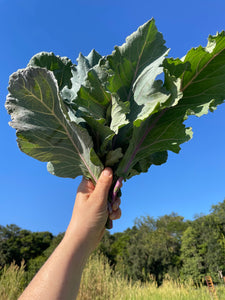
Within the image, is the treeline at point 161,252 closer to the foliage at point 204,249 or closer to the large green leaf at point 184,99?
the foliage at point 204,249

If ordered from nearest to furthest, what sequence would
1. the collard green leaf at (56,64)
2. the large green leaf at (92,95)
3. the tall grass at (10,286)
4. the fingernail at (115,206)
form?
the large green leaf at (92,95)
the fingernail at (115,206)
the collard green leaf at (56,64)
the tall grass at (10,286)

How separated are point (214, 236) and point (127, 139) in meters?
25.9

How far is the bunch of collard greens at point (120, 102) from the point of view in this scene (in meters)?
1.62

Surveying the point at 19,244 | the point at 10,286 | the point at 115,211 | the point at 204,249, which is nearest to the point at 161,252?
the point at 204,249

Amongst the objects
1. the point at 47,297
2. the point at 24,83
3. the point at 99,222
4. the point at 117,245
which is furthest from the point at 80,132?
the point at 117,245

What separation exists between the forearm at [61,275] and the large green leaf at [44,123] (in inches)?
22.5

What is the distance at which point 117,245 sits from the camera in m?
28.6

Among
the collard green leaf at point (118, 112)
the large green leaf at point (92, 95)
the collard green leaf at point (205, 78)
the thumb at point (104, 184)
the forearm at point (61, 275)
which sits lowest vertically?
the forearm at point (61, 275)

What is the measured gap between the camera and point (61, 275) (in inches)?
57.9

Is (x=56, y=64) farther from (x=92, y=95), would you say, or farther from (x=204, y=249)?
(x=204, y=249)

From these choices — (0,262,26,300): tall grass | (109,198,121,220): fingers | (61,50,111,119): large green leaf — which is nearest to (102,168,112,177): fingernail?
(109,198,121,220): fingers

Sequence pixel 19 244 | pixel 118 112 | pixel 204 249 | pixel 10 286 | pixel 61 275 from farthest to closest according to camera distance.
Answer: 1. pixel 19 244
2. pixel 204 249
3. pixel 10 286
4. pixel 118 112
5. pixel 61 275

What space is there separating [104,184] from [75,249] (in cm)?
48

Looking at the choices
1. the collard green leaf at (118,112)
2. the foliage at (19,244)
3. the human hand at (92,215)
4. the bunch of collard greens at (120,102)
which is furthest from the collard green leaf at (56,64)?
the foliage at (19,244)
